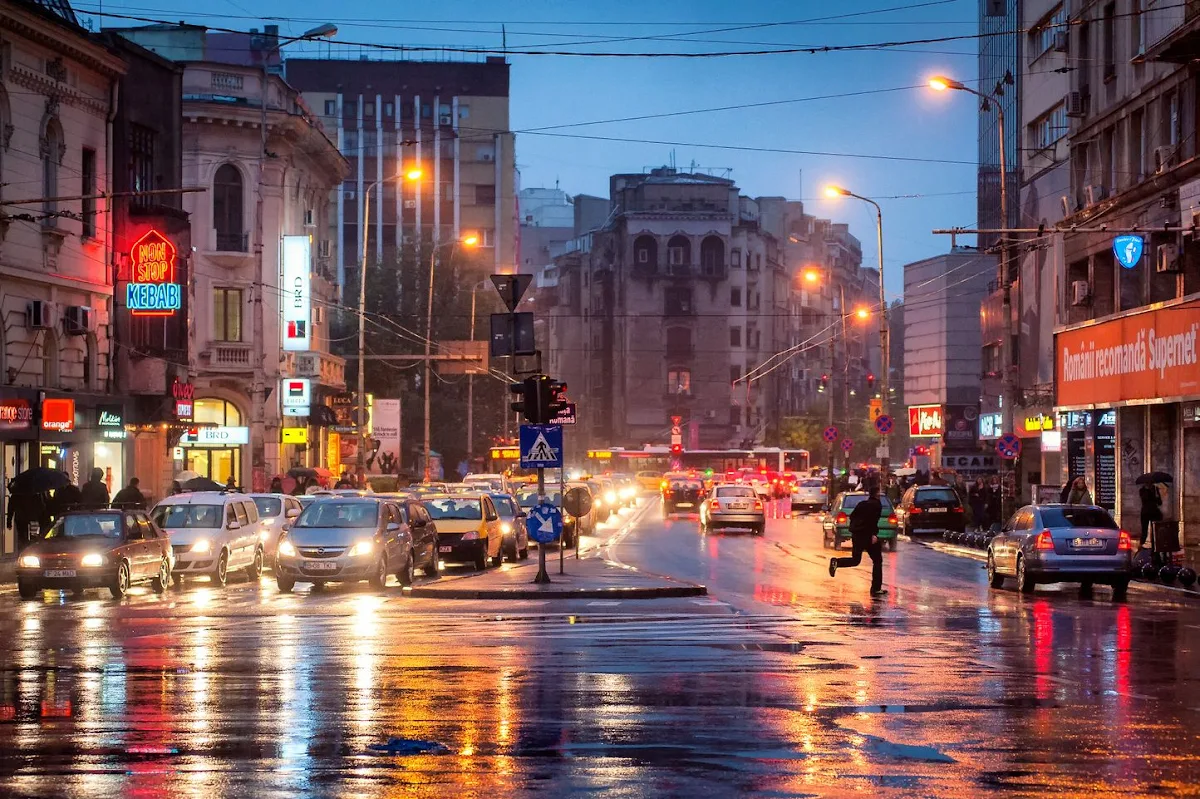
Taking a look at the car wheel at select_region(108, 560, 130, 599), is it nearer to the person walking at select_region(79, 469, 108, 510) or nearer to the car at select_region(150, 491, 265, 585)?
the car at select_region(150, 491, 265, 585)

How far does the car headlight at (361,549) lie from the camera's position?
1203 inches

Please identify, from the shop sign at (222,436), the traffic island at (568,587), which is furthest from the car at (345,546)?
the shop sign at (222,436)

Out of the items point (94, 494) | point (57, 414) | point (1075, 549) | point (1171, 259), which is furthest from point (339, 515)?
point (1171, 259)

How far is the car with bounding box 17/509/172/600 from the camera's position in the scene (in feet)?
96.1

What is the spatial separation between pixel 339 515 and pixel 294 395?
36.8m

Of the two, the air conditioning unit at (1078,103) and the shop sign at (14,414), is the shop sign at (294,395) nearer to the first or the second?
the shop sign at (14,414)

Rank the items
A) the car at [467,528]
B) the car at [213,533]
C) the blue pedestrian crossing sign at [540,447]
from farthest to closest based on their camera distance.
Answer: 1. the car at [467,528]
2. the car at [213,533]
3. the blue pedestrian crossing sign at [540,447]

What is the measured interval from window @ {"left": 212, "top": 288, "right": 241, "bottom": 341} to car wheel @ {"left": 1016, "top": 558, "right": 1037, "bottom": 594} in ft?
136

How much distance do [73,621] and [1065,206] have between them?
112 feet

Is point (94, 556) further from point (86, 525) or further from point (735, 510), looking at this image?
point (735, 510)

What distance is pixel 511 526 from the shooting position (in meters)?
41.1

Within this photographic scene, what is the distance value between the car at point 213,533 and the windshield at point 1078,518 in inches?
601

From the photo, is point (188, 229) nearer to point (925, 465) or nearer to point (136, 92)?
point (136, 92)

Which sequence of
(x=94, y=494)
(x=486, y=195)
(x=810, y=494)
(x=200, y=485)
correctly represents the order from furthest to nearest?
(x=486, y=195)
(x=810, y=494)
(x=200, y=485)
(x=94, y=494)
